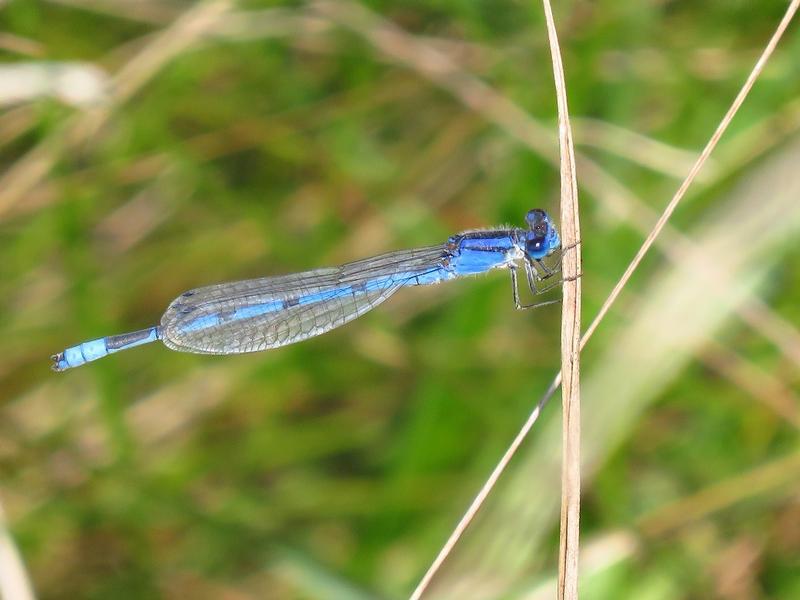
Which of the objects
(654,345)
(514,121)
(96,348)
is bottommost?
(654,345)

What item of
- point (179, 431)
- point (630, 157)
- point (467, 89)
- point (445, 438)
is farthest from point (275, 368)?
point (630, 157)

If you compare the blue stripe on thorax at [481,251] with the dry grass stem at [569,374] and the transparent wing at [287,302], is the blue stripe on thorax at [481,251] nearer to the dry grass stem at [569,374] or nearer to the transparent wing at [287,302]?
the transparent wing at [287,302]

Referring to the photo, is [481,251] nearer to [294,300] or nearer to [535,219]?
[535,219]

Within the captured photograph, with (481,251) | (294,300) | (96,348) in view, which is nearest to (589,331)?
(481,251)

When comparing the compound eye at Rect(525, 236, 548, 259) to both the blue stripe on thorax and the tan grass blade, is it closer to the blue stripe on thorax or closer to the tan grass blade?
the blue stripe on thorax

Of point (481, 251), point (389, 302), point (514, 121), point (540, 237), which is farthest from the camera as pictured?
point (389, 302)

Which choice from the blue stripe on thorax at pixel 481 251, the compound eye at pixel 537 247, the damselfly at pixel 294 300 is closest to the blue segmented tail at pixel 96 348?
the damselfly at pixel 294 300

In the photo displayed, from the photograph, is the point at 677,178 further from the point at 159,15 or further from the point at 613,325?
the point at 159,15
